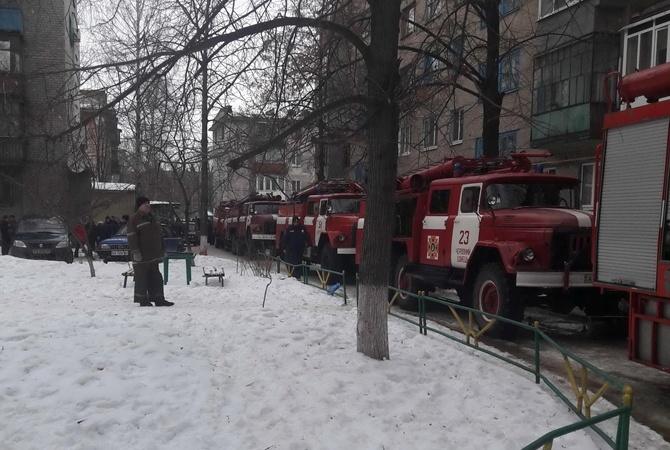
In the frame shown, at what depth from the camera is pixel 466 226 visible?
9367mm

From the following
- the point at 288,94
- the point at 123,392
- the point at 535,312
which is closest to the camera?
the point at 123,392

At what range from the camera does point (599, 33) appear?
583 inches

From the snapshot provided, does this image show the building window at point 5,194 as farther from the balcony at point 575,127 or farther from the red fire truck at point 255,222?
the balcony at point 575,127

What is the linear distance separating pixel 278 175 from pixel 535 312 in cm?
599

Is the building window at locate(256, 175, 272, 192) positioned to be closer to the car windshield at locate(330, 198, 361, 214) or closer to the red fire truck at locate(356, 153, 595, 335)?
the red fire truck at locate(356, 153, 595, 335)

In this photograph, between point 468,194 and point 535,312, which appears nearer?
point 468,194

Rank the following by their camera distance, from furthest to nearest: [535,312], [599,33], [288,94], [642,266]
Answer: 1. [599,33]
2. [535,312]
3. [288,94]
4. [642,266]

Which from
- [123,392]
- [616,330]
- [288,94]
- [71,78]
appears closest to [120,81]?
[71,78]

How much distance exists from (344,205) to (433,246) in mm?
5131

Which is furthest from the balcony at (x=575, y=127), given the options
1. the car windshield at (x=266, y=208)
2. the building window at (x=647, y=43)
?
the car windshield at (x=266, y=208)

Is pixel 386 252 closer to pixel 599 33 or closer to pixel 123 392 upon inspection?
pixel 123 392

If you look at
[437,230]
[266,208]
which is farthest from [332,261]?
[266,208]

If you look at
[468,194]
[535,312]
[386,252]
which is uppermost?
[468,194]

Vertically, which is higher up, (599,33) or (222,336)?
(599,33)
